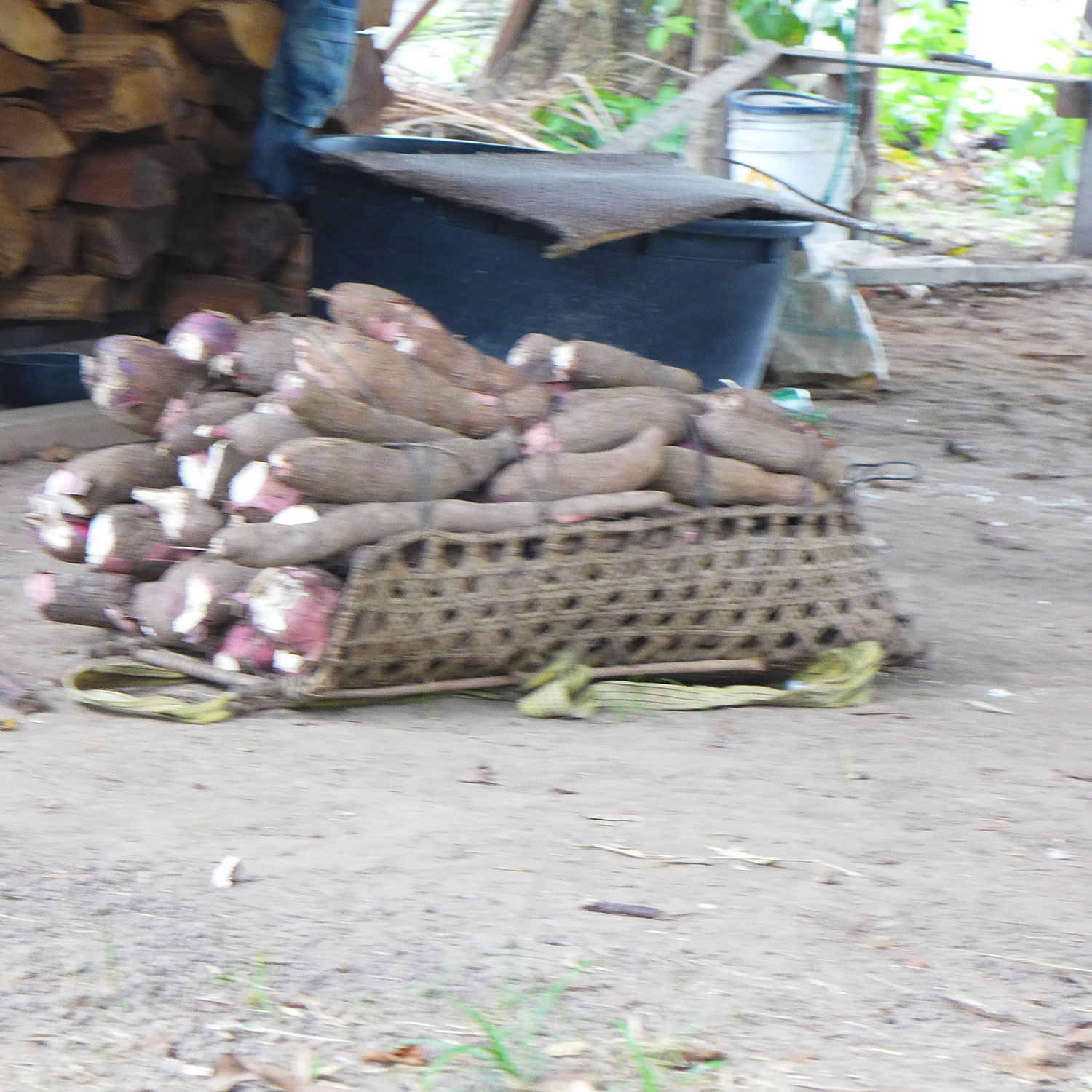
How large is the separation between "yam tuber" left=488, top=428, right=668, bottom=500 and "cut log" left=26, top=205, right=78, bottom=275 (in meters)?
2.32

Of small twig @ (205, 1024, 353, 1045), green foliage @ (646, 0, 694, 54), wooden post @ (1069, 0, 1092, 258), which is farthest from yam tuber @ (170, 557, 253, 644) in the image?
wooden post @ (1069, 0, 1092, 258)

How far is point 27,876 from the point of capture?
167 cm

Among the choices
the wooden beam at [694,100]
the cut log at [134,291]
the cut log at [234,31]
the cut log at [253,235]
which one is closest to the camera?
the cut log at [234,31]

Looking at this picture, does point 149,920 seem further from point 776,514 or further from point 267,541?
point 776,514

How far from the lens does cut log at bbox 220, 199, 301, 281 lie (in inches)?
187

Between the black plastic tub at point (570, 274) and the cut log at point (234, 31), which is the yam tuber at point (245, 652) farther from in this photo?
the cut log at point (234, 31)

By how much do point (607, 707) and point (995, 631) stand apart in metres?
1.06

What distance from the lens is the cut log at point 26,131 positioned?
3.83 m

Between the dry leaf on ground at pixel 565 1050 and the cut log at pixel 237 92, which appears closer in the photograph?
the dry leaf on ground at pixel 565 1050

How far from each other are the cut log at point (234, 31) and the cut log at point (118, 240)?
0.55 m

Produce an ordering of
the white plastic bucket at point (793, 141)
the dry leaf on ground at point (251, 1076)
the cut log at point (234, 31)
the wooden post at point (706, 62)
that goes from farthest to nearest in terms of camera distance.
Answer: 1. the white plastic bucket at point (793, 141)
2. the wooden post at point (706, 62)
3. the cut log at point (234, 31)
4. the dry leaf on ground at point (251, 1076)

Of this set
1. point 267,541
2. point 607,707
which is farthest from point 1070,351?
point 267,541

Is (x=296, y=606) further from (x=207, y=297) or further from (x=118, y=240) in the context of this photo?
(x=207, y=297)

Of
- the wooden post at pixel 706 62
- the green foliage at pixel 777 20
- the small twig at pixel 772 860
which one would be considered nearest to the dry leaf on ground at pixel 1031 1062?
the small twig at pixel 772 860
